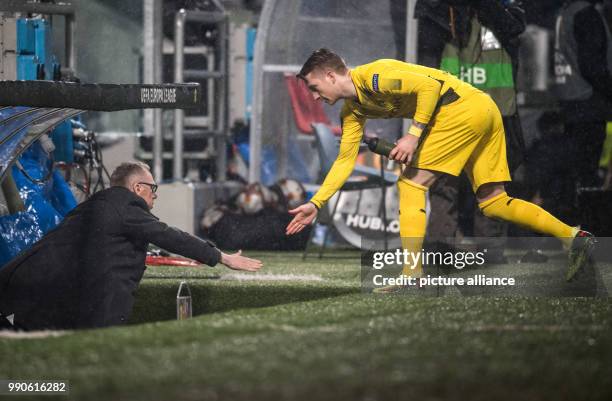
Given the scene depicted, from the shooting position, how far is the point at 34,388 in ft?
12.8

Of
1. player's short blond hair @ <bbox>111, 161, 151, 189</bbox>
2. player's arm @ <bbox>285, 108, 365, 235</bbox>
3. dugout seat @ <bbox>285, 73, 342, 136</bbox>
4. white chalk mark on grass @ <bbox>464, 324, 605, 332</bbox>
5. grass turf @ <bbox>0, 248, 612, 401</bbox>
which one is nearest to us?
grass turf @ <bbox>0, 248, 612, 401</bbox>

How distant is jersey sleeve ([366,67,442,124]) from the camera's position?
651cm

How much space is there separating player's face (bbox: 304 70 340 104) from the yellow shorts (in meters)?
0.62

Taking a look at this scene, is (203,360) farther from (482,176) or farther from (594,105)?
(594,105)

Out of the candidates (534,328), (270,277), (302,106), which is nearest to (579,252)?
(534,328)

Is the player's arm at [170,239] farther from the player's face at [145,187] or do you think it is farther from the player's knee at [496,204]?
the player's knee at [496,204]

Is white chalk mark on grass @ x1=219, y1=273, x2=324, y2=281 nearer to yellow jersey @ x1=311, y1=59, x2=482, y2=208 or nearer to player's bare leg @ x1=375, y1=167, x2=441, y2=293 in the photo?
yellow jersey @ x1=311, y1=59, x2=482, y2=208

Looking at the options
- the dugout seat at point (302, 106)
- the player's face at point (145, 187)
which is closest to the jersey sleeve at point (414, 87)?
the player's face at point (145, 187)

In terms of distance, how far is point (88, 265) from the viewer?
6.23 metres

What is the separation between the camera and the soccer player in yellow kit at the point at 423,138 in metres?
6.55

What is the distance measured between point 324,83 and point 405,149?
65 cm

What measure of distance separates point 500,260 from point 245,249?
3.26 m

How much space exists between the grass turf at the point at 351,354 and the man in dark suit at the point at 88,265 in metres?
0.95

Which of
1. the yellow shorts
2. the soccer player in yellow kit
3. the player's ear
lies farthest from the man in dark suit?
the yellow shorts
